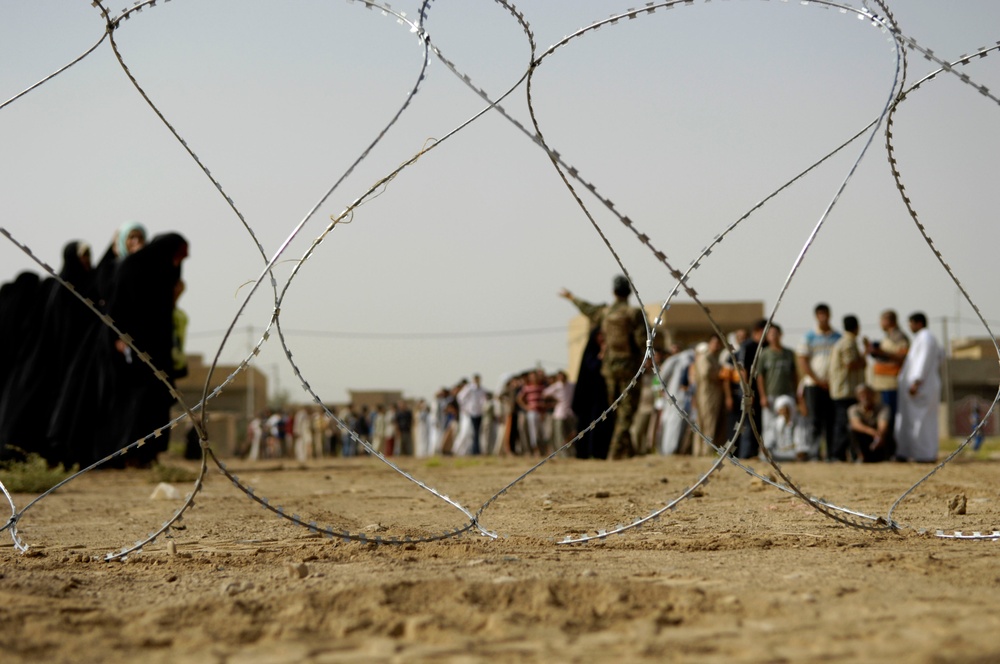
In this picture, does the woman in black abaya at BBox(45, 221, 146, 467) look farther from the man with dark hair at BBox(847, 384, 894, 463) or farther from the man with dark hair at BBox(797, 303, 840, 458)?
the man with dark hair at BBox(847, 384, 894, 463)

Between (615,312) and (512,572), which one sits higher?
(615,312)

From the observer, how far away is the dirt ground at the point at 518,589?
2.72 meters

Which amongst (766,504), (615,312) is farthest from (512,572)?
(615,312)

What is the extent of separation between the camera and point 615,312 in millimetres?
12391

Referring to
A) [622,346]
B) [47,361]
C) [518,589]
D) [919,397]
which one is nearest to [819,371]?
[919,397]

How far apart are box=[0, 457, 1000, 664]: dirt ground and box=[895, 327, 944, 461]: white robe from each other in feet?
18.2

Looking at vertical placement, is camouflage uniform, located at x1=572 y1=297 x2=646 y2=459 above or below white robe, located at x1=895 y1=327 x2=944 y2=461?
above

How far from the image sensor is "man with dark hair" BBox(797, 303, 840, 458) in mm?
12289

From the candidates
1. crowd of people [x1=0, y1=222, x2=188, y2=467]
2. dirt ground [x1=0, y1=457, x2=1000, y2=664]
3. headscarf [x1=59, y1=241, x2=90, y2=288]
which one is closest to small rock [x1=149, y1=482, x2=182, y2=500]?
dirt ground [x1=0, y1=457, x2=1000, y2=664]

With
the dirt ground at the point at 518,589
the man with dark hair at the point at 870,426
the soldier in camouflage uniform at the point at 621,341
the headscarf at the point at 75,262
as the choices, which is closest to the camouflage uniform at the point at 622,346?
the soldier in camouflage uniform at the point at 621,341

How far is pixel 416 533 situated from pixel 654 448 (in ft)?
36.0

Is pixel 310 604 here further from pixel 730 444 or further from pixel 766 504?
pixel 766 504

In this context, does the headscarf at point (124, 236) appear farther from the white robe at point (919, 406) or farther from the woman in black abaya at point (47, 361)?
the white robe at point (919, 406)

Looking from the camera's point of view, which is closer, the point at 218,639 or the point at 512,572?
the point at 218,639
